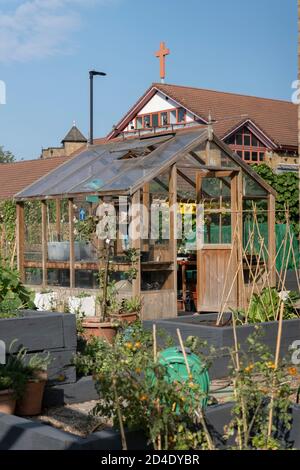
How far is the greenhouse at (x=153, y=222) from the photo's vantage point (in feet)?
34.3

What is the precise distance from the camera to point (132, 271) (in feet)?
33.1

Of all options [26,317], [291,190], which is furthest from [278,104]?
[26,317]

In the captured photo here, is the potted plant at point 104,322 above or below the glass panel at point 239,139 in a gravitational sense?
below

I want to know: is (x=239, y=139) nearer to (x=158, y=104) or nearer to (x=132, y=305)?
(x=158, y=104)

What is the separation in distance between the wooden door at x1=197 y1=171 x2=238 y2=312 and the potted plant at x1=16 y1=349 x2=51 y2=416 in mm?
5360

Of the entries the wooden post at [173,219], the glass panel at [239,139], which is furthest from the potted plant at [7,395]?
the glass panel at [239,139]

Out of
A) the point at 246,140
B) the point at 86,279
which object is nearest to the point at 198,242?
the point at 86,279

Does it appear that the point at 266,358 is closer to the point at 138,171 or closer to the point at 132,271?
the point at 132,271

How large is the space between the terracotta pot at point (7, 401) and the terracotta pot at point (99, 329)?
284 cm

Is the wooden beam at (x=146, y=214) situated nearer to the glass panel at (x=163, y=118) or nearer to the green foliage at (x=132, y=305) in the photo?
the green foliage at (x=132, y=305)

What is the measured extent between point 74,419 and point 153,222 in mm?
4666

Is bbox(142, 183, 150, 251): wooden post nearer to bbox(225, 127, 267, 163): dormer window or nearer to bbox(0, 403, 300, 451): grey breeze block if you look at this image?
bbox(0, 403, 300, 451): grey breeze block

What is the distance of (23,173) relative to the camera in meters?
31.7

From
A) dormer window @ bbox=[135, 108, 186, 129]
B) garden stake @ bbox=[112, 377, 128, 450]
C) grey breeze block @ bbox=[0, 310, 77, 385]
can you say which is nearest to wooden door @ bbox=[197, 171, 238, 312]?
grey breeze block @ bbox=[0, 310, 77, 385]
